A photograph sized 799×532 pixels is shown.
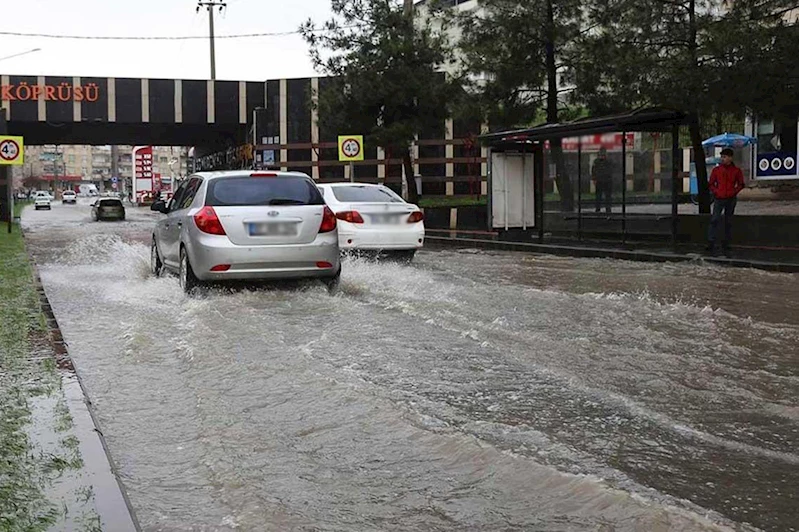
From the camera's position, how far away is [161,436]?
5734 mm

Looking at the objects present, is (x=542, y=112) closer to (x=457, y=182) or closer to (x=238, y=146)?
(x=457, y=182)

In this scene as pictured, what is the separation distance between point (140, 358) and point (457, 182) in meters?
34.6

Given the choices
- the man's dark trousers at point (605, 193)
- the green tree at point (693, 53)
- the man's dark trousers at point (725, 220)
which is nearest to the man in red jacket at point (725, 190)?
the man's dark trousers at point (725, 220)

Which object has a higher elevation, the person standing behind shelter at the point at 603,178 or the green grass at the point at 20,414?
the person standing behind shelter at the point at 603,178

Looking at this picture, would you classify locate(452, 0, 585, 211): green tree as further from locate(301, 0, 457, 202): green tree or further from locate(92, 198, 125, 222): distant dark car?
locate(92, 198, 125, 222): distant dark car

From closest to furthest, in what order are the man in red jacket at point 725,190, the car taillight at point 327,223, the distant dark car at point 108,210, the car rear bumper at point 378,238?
the car taillight at point 327,223 < the car rear bumper at point 378,238 < the man in red jacket at point 725,190 < the distant dark car at point 108,210

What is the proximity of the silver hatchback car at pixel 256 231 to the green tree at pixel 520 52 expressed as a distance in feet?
46.6

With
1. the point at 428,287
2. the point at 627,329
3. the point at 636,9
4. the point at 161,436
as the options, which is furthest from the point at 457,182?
the point at 161,436

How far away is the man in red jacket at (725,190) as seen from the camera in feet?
54.3

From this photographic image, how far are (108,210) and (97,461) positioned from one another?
44.9 meters

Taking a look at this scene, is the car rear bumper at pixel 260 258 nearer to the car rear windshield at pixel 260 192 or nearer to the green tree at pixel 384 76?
the car rear windshield at pixel 260 192

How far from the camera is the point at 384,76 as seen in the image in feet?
102

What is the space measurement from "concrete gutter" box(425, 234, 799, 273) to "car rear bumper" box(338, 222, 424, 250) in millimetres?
4191

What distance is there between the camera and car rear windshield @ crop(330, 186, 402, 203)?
53.0 ft
